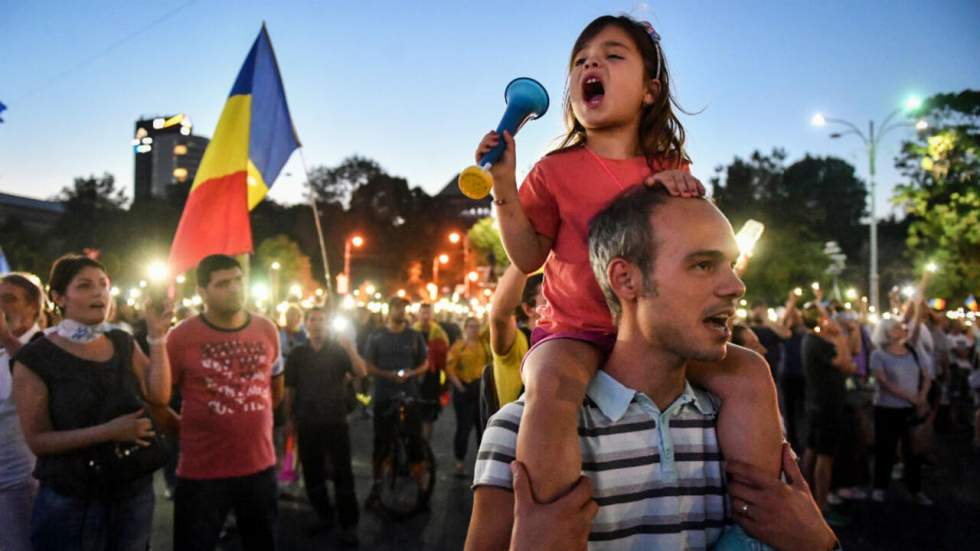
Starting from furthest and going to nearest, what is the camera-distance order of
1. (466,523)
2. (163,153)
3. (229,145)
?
(163,153) < (229,145) < (466,523)

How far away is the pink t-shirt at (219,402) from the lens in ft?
15.1

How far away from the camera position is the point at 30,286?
192 inches

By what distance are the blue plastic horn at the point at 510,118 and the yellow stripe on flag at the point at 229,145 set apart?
626cm

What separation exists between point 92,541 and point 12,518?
0.74 meters

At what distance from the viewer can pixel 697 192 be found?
205 cm

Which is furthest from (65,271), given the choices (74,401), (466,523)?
(466,523)

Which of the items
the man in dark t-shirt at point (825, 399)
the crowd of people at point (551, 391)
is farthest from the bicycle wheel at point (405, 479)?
the man in dark t-shirt at point (825, 399)

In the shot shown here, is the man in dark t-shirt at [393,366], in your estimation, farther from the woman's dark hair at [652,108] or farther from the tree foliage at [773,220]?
the tree foliage at [773,220]

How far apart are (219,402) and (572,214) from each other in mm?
3201

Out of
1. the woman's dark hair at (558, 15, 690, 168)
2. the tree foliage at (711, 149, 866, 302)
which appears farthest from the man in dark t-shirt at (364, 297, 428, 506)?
the tree foliage at (711, 149, 866, 302)

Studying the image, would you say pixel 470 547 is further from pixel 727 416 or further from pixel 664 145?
pixel 664 145

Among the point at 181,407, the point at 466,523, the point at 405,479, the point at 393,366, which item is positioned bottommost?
the point at 466,523

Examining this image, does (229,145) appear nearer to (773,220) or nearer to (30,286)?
(30,286)

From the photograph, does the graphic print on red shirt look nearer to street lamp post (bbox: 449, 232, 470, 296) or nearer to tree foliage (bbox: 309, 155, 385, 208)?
street lamp post (bbox: 449, 232, 470, 296)
